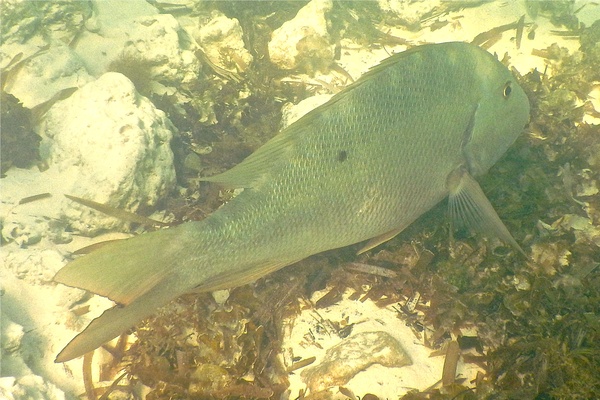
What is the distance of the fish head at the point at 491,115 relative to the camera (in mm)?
3264

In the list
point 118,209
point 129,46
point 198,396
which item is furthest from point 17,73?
point 198,396

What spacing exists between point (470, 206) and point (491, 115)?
0.78 m

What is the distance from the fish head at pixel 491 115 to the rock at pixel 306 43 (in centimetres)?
332

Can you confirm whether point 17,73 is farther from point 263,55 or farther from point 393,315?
point 393,315

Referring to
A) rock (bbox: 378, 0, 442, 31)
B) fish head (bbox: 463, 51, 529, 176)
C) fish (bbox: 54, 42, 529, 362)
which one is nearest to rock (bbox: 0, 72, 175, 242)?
fish (bbox: 54, 42, 529, 362)

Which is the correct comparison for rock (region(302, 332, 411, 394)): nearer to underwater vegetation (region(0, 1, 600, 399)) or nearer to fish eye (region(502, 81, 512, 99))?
underwater vegetation (region(0, 1, 600, 399))

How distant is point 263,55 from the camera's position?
20.9 ft

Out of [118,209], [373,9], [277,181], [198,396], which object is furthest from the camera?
[373,9]

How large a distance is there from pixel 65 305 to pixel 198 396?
168 cm

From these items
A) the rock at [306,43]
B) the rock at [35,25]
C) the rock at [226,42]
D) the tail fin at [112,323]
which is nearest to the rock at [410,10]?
the rock at [306,43]

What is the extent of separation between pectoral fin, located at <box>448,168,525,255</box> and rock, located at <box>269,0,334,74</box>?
368cm

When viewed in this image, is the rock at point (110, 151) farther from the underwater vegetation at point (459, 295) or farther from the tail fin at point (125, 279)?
the tail fin at point (125, 279)

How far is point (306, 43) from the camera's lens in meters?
6.14

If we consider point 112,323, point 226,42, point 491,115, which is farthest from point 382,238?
point 226,42
